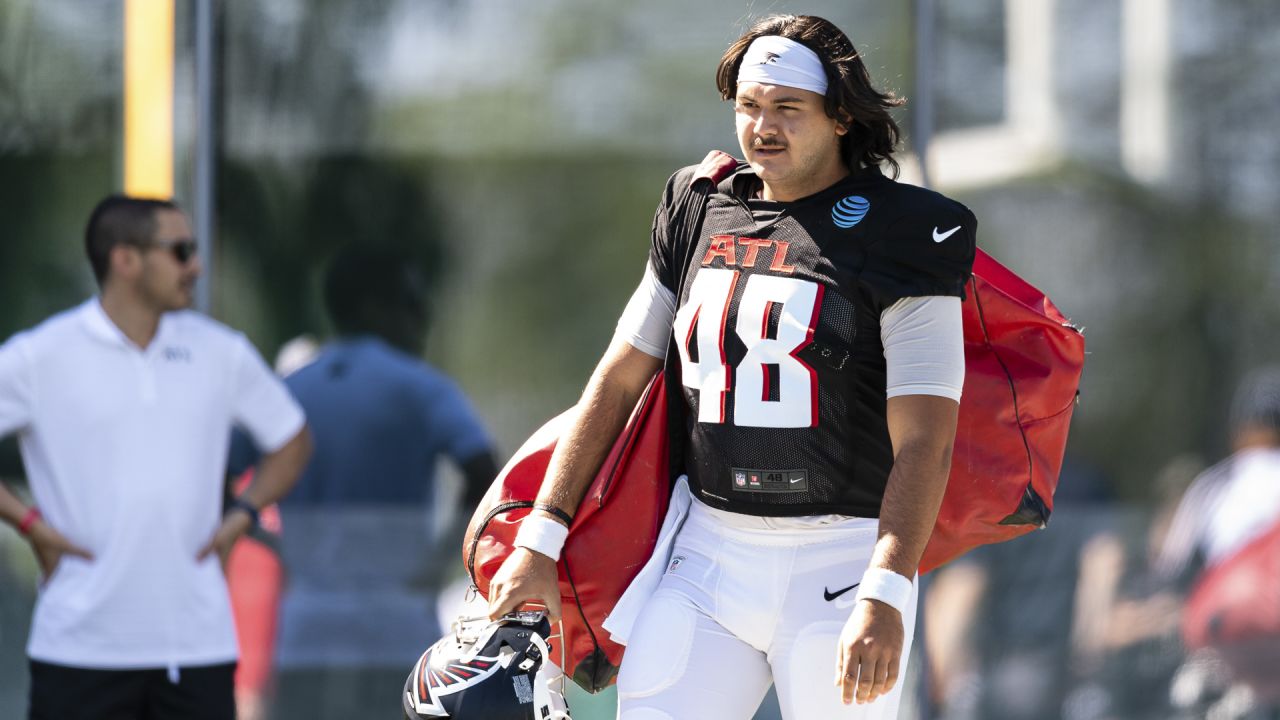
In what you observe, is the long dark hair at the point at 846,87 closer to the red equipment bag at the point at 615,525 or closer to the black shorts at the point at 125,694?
the red equipment bag at the point at 615,525

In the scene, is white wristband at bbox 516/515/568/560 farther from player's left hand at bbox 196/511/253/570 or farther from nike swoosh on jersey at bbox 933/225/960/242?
player's left hand at bbox 196/511/253/570

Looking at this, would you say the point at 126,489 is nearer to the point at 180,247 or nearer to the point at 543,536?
the point at 180,247

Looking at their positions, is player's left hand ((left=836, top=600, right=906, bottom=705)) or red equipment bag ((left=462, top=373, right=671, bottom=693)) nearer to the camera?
player's left hand ((left=836, top=600, right=906, bottom=705))

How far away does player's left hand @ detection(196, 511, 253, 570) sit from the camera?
15.3 feet

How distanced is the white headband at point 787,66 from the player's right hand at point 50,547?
2.59 meters

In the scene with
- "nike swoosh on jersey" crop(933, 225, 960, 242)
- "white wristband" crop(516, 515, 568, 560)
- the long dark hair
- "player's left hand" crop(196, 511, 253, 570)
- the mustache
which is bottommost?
"player's left hand" crop(196, 511, 253, 570)

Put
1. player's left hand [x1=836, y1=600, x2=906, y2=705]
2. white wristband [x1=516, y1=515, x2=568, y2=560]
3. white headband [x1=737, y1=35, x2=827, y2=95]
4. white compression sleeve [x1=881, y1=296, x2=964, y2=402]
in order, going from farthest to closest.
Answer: white wristband [x1=516, y1=515, x2=568, y2=560] < white headband [x1=737, y1=35, x2=827, y2=95] < white compression sleeve [x1=881, y1=296, x2=964, y2=402] < player's left hand [x1=836, y1=600, x2=906, y2=705]

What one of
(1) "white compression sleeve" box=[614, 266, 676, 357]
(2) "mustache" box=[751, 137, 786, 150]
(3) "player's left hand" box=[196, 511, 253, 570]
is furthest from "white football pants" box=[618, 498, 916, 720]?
(3) "player's left hand" box=[196, 511, 253, 570]

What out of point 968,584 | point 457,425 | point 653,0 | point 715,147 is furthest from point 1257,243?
point 457,425

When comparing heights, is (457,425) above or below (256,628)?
above

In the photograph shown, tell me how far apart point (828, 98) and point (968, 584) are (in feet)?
11.4

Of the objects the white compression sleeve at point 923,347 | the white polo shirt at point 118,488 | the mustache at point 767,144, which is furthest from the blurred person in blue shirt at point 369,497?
the white compression sleeve at point 923,347

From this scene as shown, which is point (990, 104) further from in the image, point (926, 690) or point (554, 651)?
point (554, 651)

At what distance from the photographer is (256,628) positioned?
5.99 m
